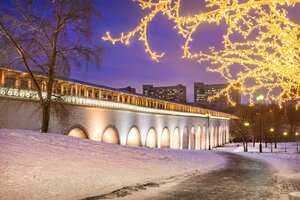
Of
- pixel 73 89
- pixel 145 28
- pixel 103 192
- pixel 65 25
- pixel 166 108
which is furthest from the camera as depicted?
pixel 166 108

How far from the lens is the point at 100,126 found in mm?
35750

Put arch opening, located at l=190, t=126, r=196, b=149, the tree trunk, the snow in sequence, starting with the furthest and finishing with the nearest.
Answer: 1. arch opening, located at l=190, t=126, r=196, b=149
2. the tree trunk
3. the snow

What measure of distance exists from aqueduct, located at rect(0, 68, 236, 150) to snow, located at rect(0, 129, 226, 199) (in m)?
5.75

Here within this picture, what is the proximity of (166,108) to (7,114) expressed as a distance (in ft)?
115

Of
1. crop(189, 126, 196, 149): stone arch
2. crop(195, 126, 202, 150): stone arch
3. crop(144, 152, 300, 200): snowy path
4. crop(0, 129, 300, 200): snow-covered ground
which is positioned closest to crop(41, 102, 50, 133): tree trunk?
crop(0, 129, 300, 200): snow-covered ground

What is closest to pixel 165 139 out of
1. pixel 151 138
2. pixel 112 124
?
pixel 151 138

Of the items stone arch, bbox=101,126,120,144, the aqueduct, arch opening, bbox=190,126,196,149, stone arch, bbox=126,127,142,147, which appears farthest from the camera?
arch opening, bbox=190,126,196,149

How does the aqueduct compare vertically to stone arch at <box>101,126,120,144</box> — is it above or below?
above

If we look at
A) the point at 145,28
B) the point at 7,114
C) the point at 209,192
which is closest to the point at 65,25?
the point at 7,114

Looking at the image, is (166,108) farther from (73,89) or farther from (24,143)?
(24,143)

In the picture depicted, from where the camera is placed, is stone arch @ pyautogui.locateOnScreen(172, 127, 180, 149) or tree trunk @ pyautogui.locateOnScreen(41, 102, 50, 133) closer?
tree trunk @ pyautogui.locateOnScreen(41, 102, 50, 133)

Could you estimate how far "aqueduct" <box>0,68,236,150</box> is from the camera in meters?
24.1

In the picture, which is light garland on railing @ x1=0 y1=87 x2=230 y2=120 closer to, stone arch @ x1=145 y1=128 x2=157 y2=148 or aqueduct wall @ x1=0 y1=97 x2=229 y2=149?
aqueduct wall @ x1=0 y1=97 x2=229 y2=149

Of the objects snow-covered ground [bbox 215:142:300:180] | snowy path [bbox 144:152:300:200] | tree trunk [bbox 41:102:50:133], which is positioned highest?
tree trunk [bbox 41:102:50:133]
